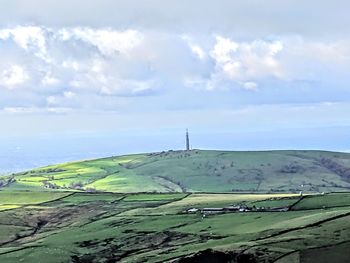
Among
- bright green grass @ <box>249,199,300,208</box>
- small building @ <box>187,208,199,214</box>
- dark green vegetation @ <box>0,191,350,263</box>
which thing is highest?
bright green grass @ <box>249,199,300,208</box>

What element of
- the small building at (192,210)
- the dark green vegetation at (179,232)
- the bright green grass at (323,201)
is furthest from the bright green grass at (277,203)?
the small building at (192,210)

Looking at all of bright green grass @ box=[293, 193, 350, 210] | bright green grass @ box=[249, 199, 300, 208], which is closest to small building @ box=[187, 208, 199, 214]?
bright green grass @ box=[249, 199, 300, 208]

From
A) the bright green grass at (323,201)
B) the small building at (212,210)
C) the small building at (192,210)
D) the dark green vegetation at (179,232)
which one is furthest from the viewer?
the small building at (192,210)

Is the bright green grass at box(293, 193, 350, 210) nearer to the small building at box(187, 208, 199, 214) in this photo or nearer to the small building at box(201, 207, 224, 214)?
the small building at box(201, 207, 224, 214)

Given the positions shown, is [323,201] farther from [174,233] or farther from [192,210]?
[174,233]

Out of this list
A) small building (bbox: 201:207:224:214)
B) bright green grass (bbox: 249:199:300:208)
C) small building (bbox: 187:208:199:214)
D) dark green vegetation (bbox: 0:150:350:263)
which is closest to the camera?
dark green vegetation (bbox: 0:150:350:263)

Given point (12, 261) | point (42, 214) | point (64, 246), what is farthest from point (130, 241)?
point (42, 214)

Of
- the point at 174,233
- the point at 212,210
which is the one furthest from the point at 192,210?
the point at 174,233

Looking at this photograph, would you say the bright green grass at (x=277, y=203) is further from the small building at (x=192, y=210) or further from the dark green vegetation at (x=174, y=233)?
the small building at (x=192, y=210)
